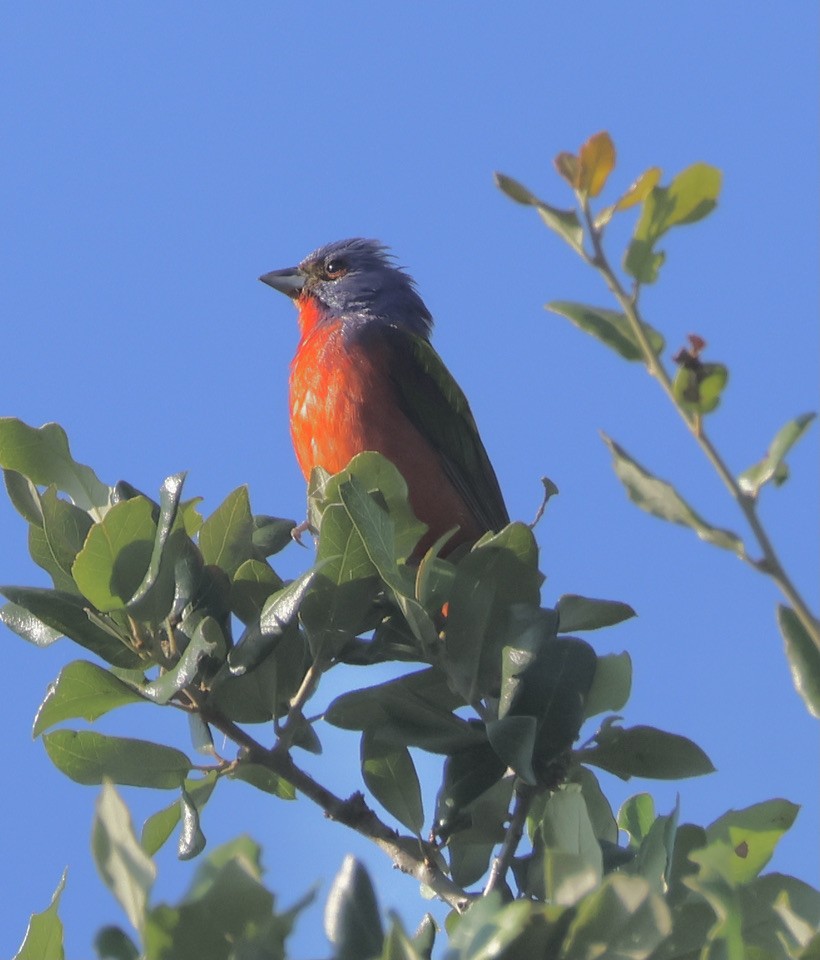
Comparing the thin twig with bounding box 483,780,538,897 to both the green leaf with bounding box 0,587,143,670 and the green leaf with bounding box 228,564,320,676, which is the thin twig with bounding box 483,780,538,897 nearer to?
the green leaf with bounding box 228,564,320,676

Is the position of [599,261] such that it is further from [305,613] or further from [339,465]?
[339,465]

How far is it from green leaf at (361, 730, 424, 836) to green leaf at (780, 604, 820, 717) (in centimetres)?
122

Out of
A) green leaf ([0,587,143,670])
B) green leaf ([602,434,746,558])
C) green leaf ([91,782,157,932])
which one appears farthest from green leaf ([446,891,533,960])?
green leaf ([0,587,143,670])

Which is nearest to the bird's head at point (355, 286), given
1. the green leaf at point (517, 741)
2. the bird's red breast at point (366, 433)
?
the bird's red breast at point (366, 433)

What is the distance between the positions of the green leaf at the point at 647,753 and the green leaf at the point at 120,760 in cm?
81

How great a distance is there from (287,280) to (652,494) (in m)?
5.51

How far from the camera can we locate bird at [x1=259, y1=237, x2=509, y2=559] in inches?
207

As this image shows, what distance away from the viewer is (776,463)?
5.00 ft

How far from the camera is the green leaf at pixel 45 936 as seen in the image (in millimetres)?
2168

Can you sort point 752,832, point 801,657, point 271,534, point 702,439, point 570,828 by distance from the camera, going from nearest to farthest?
point 702,439 < point 801,657 < point 570,828 < point 752,832 < point 271,534

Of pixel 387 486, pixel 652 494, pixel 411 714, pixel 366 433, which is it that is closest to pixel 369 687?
pixel 411 714

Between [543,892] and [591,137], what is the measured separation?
1.42m

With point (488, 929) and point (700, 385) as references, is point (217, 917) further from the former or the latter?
point (700, 385)

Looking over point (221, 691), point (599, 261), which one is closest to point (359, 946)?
point (221, 691)
